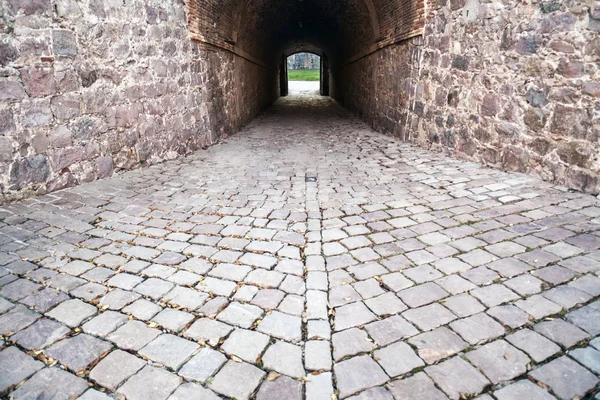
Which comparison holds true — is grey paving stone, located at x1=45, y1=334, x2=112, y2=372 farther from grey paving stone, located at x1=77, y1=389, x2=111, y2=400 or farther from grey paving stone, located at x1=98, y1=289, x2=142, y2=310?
grey paving stone, located at x1=98, y1=289, x2=142, y2=310

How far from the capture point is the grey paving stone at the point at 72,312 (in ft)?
8.23

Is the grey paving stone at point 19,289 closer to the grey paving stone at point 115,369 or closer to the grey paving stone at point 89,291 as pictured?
the grey paving stone at point 89,291

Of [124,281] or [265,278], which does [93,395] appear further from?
[265,278]

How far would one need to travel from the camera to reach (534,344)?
7.26ft

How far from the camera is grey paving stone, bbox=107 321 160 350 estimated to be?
7.54 feet

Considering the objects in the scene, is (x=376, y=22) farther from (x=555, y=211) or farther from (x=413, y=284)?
(x=413, y=284)

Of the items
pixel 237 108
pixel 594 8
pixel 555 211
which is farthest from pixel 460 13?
pixel 237 108

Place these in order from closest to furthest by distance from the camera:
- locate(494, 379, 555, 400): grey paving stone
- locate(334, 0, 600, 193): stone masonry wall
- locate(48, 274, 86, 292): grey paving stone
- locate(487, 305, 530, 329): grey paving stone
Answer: locate(494, 379, 555, 400): grey paving stone → locate(487, 305, 530, 329): grey paving stone → locate(48, 274, 86, 292): grey paving stone → locate(334, 0, 600, 193): stone masonry wall

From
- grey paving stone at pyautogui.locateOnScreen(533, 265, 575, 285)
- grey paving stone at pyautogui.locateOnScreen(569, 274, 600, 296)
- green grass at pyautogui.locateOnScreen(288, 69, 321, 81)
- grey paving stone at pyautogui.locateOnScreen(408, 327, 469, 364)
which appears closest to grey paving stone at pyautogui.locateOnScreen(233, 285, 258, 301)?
grey paving stone at pyautogui.locateOnScreen(408, 327, 469, 364)

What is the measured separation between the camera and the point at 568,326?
234 cm

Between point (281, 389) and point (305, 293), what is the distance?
0.87 m

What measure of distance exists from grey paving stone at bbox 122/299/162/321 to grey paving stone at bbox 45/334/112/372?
0.94ft

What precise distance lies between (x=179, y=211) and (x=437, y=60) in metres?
5.29

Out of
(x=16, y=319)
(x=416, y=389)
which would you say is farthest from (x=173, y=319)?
(x=416, y=389)
